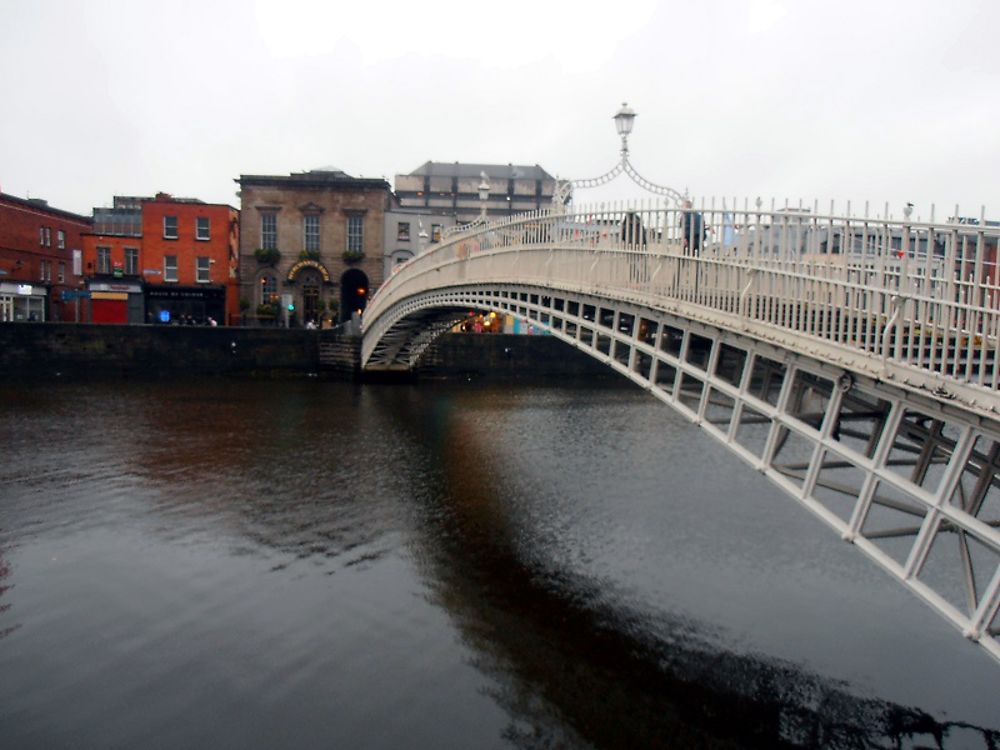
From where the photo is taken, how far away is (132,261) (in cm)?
5381

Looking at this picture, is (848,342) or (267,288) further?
(267,288)

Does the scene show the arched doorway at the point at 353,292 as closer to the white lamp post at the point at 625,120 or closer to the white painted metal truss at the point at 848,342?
the white painted metal truss at the point at 848,342

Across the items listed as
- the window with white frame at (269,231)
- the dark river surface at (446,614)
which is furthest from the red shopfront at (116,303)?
the dark river surface at (446,614)

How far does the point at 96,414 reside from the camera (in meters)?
28.7

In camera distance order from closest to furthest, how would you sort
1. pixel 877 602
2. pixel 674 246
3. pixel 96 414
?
1. pixel 877 602
2. pixel 674 246
3. pixel 96 414

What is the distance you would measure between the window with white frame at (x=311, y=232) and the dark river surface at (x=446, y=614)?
3570 centimetres

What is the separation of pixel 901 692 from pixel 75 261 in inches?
2138

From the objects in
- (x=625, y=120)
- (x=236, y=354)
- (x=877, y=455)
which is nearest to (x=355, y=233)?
(x=236, y=354)

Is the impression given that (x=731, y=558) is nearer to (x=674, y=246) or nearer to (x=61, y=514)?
(x=674, y=246)

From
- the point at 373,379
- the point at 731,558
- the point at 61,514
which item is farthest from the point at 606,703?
the point at 373,379

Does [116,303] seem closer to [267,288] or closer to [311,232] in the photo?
[267,288]

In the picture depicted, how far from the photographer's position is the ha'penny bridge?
773cm

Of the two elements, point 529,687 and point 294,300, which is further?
point 294,300

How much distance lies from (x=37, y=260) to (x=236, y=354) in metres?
17.6
